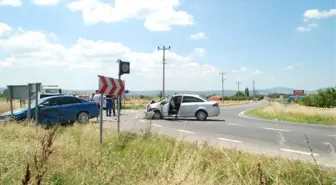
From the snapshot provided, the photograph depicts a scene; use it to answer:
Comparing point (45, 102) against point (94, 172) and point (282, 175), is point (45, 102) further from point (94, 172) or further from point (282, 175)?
point (282, 175)

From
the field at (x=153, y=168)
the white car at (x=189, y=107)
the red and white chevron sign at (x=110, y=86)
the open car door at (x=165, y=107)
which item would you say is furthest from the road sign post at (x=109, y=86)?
the open car door at (x=165, y=107)

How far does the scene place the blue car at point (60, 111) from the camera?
15.7 metres

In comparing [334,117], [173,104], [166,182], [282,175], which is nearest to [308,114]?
[334,117]

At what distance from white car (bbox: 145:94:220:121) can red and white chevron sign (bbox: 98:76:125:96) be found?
10.7 meters

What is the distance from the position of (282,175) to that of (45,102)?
13.5 metres

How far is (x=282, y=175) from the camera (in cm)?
512

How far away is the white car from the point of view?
2070cm

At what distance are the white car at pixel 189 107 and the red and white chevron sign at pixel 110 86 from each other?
422 inches

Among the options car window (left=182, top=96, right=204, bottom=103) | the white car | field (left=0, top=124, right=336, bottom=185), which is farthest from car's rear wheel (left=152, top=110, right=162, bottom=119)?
field (left=0, top=124, right=336, bottom=185)

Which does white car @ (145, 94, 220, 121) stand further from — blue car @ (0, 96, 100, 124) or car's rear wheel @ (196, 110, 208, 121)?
blue car @ (0, 96, 100, 124)

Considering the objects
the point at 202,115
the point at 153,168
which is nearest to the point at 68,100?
the point at 202,115

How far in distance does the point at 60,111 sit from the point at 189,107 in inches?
313

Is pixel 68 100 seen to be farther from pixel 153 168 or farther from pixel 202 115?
pixel 153 168

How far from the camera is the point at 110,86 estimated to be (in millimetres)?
9430
